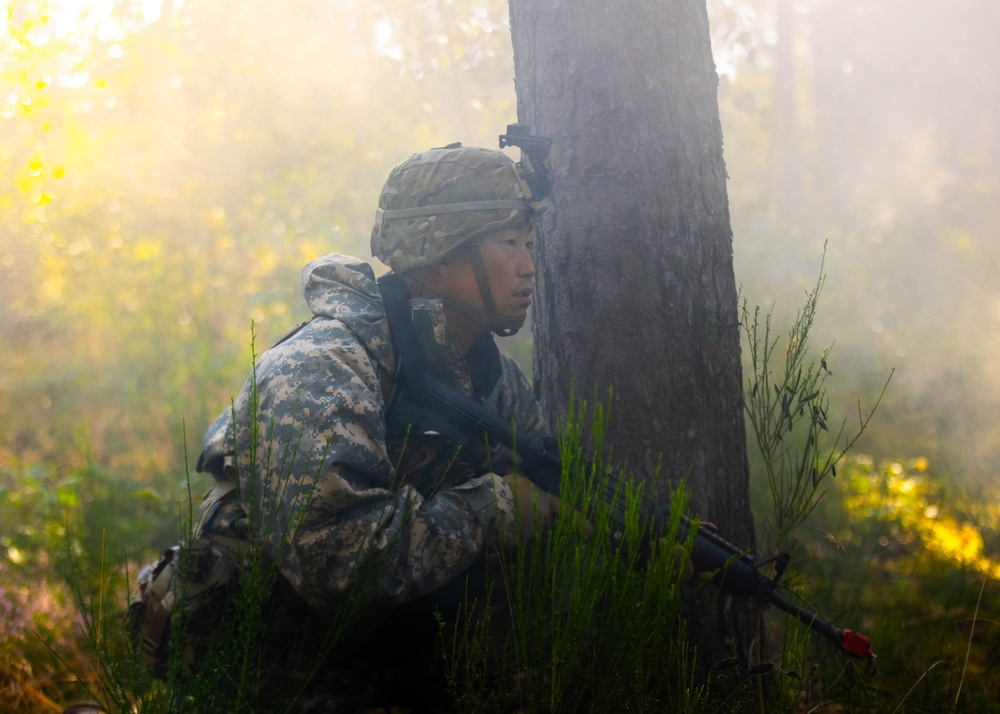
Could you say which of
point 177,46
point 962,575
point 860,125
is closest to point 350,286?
point 962,575

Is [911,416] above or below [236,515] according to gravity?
below

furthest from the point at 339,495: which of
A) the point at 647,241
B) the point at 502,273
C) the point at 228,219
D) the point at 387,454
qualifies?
the point at 228,219

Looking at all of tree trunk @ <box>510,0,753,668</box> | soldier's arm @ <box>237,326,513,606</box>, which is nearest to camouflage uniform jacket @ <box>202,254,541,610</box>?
soldier's arm @ <box>237,326,513,606</box>

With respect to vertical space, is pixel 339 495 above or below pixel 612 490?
above

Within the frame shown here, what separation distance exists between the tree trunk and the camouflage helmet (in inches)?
8.0

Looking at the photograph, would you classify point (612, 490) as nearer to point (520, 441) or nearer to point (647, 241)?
point (520, 441)

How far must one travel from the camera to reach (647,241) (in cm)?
273

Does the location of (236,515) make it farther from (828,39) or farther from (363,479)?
(828,39)

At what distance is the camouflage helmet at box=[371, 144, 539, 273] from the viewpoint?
272 centimetres

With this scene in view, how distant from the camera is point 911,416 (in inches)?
300

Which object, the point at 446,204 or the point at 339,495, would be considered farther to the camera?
the point at 446,204

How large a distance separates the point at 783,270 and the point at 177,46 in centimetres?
809

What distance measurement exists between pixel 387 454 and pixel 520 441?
40 centimetres

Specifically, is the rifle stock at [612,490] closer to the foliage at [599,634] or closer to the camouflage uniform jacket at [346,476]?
the camouflage uniform jacket at [346,476]
